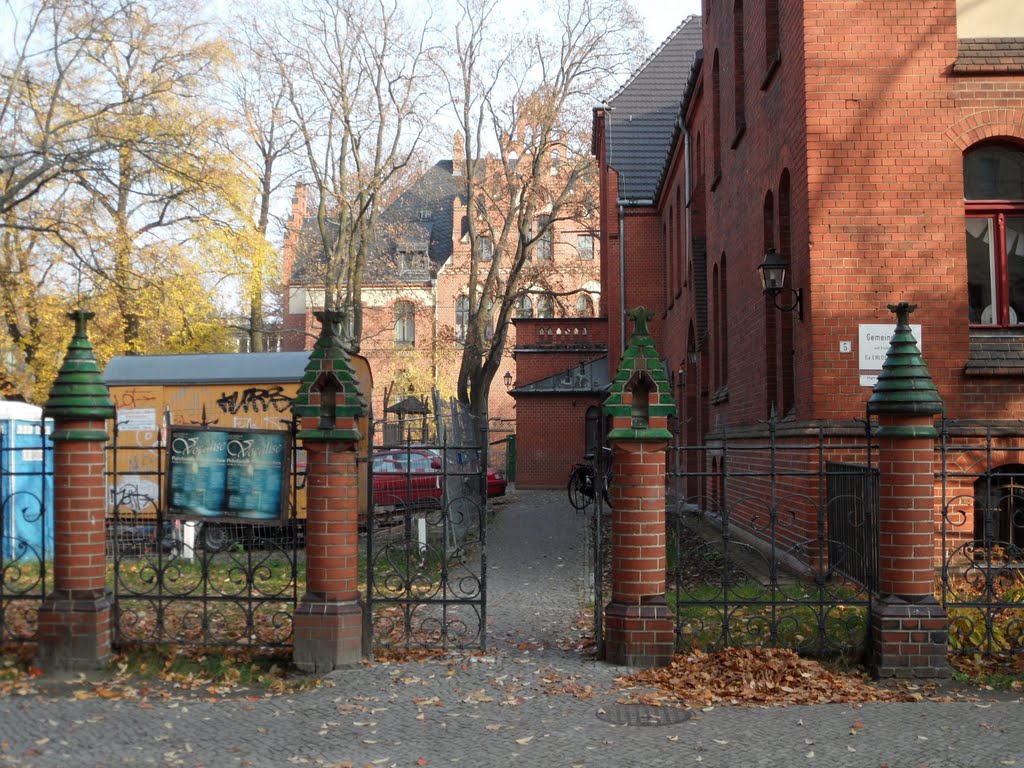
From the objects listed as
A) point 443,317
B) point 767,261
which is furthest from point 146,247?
point 443,317

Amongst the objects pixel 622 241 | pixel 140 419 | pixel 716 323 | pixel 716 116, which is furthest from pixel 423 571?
pixel 622 241

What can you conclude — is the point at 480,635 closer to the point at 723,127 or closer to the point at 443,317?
the point at 723,127

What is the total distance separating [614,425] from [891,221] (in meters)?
5.03

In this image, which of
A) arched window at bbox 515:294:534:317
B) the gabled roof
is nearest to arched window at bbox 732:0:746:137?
the gabled roof

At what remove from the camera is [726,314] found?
61.7ft

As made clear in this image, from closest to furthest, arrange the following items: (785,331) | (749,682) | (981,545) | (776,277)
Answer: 1. (749,682)
2. (981,545)
3. (776,277)
4. (785,331)

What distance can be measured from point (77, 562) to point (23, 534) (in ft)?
27.5

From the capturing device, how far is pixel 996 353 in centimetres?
1121

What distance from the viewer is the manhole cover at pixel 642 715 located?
6.87m

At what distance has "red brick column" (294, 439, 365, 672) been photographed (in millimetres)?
8062

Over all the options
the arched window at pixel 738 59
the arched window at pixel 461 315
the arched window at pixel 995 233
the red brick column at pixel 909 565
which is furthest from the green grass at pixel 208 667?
the arched window at pixel 461 315

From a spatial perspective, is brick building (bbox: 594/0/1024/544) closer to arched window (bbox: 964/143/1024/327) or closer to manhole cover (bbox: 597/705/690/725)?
arched window (bbox: 964/143/1024/327)

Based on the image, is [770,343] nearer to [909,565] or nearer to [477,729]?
[909,565]

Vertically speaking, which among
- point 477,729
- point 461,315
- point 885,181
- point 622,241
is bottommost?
point 477,729
